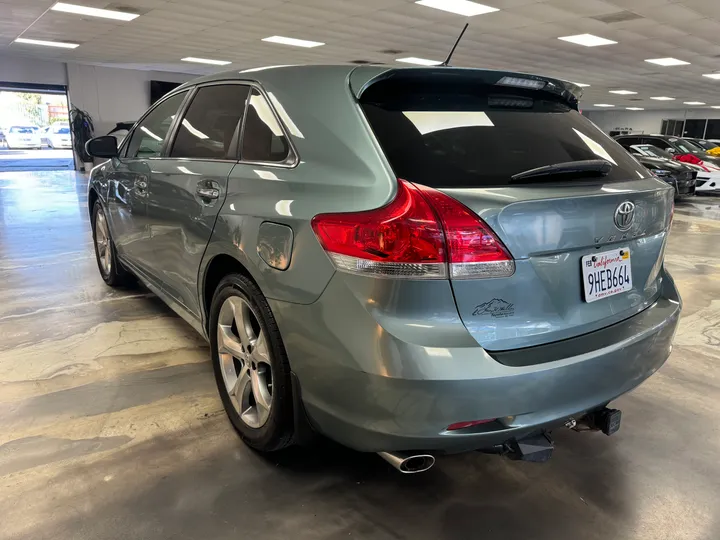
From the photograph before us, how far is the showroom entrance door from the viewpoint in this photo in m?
17.4

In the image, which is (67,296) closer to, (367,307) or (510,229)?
(367,307)

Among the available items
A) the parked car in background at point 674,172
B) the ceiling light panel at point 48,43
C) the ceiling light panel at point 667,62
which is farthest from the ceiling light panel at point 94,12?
the ceiling light panel at point 667,62

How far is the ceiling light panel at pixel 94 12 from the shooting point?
889 centimetres

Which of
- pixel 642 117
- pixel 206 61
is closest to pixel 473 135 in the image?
pixel 206 61

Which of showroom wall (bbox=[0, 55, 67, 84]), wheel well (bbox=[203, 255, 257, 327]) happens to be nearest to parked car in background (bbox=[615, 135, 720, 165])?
wheel well (bbox=[203, 255, 257, 327])

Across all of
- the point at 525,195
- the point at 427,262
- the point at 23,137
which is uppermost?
the point at 525,195

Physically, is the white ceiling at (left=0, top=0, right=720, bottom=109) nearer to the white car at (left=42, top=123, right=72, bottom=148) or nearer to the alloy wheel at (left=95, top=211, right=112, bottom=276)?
the white car at (left=42, top=123, right=72, bottom=148)

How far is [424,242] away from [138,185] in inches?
77.7

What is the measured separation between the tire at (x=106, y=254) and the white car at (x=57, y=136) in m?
16.8

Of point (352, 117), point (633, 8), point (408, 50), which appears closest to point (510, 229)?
point (352, 117)

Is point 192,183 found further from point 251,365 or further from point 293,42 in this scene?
point 293,42

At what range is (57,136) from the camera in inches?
798

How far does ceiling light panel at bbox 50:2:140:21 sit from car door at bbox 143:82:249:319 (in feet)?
27.3

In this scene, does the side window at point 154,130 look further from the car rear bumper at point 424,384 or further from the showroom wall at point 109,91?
the showroom wall at point 109,91
